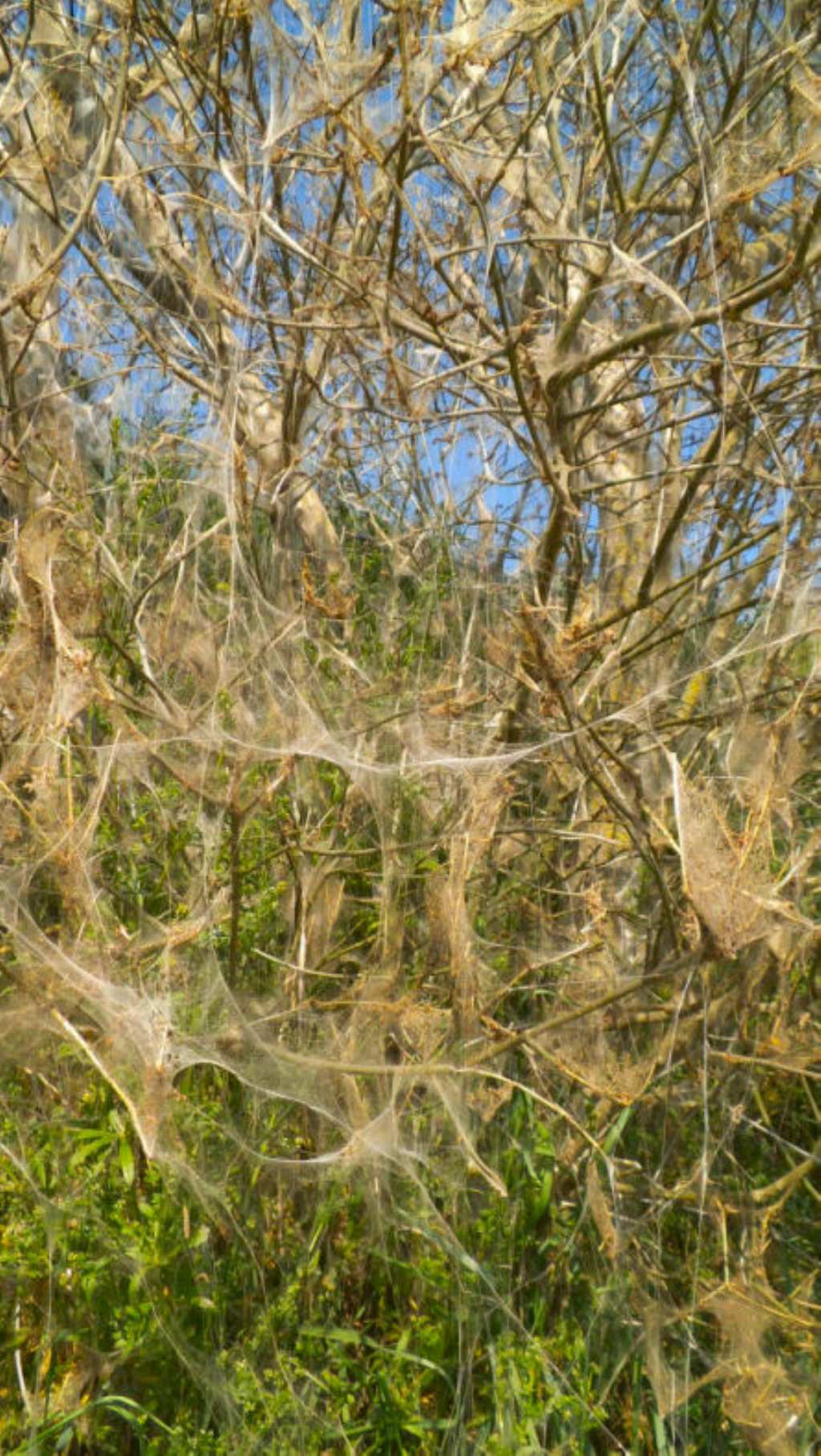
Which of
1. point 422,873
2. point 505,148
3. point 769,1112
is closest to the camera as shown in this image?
point 422,873

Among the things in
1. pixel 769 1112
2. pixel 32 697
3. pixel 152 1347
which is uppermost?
pixel 32 697

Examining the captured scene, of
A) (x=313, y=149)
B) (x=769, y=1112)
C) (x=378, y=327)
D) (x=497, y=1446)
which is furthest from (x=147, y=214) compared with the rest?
(x=497, y=1446)

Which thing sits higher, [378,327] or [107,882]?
[378,327]

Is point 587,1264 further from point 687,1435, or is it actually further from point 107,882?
point 107,882

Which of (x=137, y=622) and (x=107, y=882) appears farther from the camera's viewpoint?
(x=107, y=882)

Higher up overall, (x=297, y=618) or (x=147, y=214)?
(x=147, y=214)

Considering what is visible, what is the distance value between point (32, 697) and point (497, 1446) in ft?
5.27

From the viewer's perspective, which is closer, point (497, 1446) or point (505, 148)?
point (497, 1446)

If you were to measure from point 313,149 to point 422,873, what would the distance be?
1690 millimetres

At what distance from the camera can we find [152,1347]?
269 centimetres

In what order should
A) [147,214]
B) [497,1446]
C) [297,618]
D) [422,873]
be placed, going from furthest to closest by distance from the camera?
[147,214] → [422,873] → [297,618] → [497,1446]

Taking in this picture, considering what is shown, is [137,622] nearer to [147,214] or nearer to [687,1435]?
[147,214]

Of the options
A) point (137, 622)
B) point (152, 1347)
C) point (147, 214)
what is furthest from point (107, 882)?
point (147, 214)

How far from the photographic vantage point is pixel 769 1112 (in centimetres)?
324
